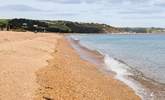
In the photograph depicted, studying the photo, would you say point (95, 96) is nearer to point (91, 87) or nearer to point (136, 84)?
point (91, 87)

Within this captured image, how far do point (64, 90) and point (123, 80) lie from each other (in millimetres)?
7240

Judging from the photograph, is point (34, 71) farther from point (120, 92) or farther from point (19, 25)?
point (19, 25)

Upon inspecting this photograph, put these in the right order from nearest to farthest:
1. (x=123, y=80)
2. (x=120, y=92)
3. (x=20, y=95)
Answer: (x=20, y=95) < (x=120, y=92) < (x=123, y=80)

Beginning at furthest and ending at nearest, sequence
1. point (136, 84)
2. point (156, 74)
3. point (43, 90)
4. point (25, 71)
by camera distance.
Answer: point (156, 74) < point (136, 84) < point (25, 71) < point (43, 90)

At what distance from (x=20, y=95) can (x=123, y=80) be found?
10.2 meters

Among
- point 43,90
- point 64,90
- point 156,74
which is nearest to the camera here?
point 43,90

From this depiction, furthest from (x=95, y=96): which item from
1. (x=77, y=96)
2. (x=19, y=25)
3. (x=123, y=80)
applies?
(x=19, y=25)

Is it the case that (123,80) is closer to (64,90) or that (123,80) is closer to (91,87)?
(91,87)

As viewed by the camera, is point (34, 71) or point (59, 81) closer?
point (59, 81)

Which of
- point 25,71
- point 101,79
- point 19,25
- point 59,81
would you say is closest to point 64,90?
point 59,81

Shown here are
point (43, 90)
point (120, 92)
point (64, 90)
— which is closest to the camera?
point (43, 90)

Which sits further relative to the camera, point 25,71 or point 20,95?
point 25,71

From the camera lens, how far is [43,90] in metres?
15.1

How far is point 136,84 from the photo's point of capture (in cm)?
2111
